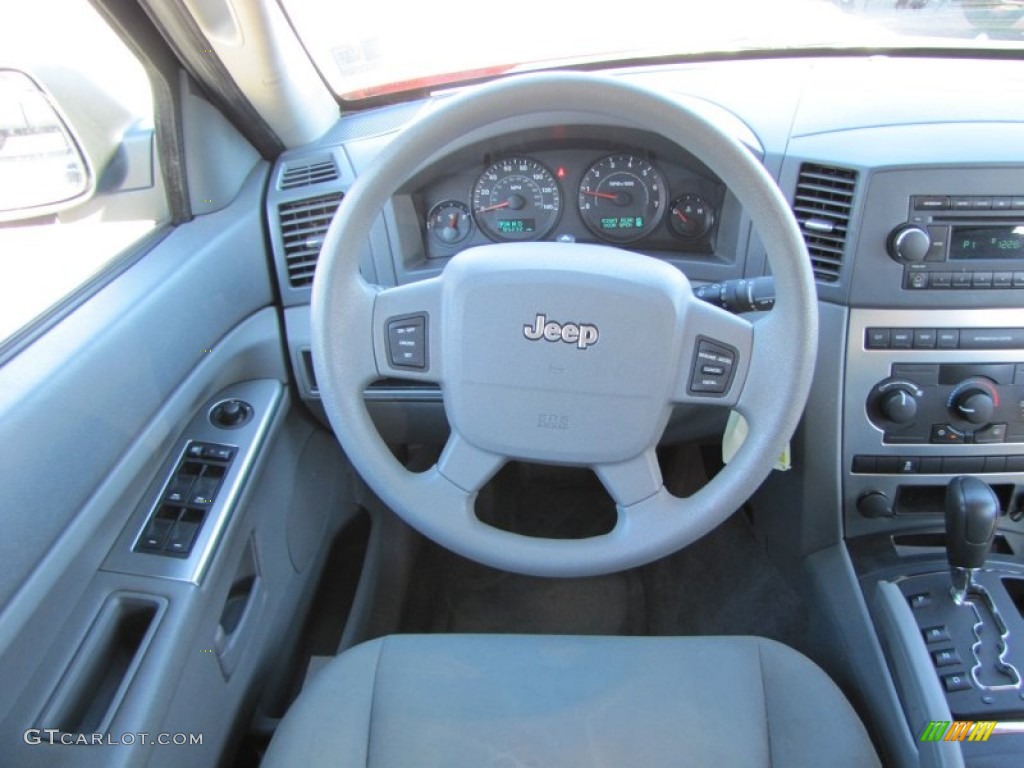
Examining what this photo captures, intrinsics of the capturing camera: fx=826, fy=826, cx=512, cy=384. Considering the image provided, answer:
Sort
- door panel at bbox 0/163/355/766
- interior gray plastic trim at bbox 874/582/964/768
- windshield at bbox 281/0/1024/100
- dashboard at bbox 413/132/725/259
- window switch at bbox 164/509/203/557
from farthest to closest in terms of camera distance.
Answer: windshield at bbox 281/0/1024/100 → dashboard at bbox 413/132/725/259 → window switch at bbox 164/509/203/557 → interior gray plastic trim at bbox 874/582/964/768 → door panel at bbox 0/163/355/766

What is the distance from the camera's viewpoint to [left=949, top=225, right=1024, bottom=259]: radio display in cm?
142

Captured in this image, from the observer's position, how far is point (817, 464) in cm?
153

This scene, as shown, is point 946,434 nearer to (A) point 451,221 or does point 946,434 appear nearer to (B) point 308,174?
(A) point 451,221

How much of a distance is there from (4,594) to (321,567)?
34.3 inches

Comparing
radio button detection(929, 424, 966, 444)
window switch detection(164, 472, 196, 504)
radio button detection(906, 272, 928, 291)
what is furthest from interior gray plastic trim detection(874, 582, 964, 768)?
window switch detection(164, 472, 196, 504)

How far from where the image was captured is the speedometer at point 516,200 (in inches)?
61.3

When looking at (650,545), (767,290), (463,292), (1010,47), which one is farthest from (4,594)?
(1010,47)

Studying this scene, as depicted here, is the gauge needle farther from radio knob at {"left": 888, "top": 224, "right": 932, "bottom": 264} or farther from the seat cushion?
the seat cushion

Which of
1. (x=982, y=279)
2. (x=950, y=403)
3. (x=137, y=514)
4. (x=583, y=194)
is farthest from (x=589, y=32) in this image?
(x=137, y=514)

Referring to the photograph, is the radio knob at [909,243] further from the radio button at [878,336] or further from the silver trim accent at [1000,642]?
the silver trim accent at [1000,642]

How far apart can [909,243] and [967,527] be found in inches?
18.6

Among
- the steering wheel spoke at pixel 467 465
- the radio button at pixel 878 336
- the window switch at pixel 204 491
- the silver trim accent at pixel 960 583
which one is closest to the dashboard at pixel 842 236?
the radio button at pixel 878 336

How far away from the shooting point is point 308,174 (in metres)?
1.66

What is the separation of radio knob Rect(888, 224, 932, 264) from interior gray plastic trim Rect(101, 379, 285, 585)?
118cm
